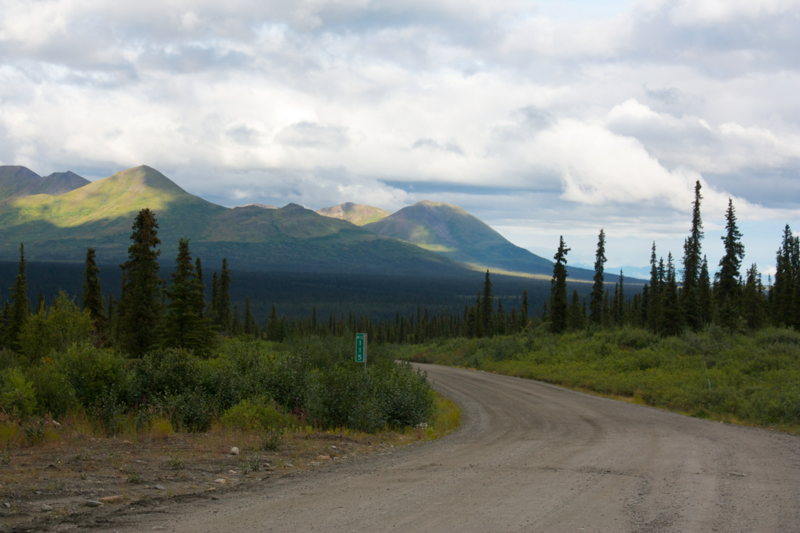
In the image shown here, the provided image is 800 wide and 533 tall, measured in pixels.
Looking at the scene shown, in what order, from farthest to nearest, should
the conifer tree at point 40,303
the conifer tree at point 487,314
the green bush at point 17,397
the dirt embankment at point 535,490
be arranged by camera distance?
1. the conifer tree at point 487,314
2. the conifer tree at point 40,303
3. the green bush at point 17,397
4. the dirt embankment at point 535,490

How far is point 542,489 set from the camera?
8883 millimetres

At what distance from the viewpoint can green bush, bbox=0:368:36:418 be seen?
43.1ft

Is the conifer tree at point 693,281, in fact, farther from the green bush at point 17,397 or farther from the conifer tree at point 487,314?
the green bush at point 17,397

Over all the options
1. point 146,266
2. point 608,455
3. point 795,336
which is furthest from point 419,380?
point 146,266

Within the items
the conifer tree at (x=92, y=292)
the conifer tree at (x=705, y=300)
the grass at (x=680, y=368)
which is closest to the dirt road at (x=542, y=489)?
the grass at (x=680, y=368)

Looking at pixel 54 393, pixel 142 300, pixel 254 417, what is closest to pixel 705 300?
pixel 142 300

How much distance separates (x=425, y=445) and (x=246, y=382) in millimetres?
5897

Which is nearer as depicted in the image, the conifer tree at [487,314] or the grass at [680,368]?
the grass at [680,368]

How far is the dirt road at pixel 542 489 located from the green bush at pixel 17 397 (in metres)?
8.08

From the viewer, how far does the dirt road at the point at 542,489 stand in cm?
712

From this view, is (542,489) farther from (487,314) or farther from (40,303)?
(487,314)

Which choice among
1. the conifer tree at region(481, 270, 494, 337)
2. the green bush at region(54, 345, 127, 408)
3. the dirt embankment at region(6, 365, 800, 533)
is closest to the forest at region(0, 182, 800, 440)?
the green bush at region(54, 345, 127, 408)

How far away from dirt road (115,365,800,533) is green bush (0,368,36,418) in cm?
808

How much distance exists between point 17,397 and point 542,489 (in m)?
12.6
